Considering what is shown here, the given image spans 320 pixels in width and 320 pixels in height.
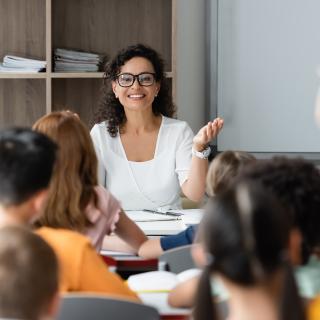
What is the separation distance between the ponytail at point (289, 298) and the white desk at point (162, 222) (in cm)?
194

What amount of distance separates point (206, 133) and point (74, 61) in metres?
1.60

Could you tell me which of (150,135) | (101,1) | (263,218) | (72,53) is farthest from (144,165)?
(263,218)

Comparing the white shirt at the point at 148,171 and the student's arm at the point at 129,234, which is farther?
the white shirt at the point at 148,171

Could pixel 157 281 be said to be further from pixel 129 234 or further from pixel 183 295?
pixel 129 234

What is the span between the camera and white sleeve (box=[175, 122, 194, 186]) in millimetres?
3873

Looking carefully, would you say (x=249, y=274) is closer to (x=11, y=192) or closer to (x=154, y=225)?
(x=11, y=192)

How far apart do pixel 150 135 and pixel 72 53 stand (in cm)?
117

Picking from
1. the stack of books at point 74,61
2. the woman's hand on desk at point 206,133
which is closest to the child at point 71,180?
the woman's hand on desk at point 206,133

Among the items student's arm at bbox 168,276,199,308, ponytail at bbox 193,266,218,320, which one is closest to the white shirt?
student's arm at bbox 168,276,199,308

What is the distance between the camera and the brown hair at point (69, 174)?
2.39m

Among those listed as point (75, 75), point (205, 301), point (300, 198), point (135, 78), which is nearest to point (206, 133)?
point (135, 78)

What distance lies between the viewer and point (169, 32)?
510 centimetres

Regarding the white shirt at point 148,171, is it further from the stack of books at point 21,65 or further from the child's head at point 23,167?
the child's head at point 23,167

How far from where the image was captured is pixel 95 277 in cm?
203
